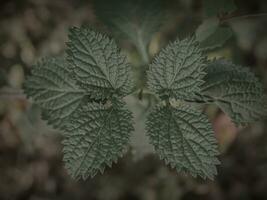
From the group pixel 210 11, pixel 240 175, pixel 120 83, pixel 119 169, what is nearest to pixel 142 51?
pixel 210 11

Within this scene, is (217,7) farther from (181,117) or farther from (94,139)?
(94,139)

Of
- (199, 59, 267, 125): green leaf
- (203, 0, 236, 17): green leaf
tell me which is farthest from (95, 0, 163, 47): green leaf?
(199, 59, 267, 125): green leaf

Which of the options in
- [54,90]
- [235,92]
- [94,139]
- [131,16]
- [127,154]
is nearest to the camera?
[94,139]

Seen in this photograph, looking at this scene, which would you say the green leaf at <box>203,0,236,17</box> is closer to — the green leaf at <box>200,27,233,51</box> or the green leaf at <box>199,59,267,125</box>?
the green leaf at <box>200,27,233,51</box>

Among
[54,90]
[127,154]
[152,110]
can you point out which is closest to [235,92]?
[152,110]

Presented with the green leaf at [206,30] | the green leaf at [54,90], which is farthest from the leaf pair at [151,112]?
the green leaf at [206,30]

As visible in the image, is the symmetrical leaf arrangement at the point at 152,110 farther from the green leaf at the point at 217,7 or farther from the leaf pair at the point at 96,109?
the green leaf at the point at 217,7
